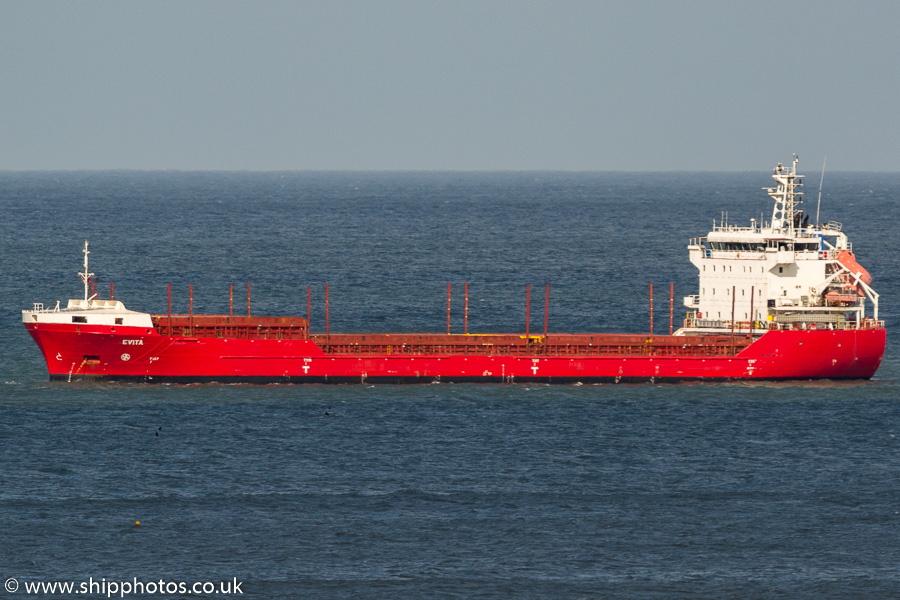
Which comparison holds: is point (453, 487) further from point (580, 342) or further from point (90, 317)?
point (90, 317)

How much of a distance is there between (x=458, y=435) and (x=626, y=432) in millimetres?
6634

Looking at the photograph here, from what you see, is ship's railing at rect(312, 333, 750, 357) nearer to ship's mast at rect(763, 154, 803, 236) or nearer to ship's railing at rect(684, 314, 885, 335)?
ship's railing at rect(684, 314, 885, 335)

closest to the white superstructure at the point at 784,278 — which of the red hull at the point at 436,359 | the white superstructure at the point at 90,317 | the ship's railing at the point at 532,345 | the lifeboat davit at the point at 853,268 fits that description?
the lifeboat davit at the point at 853,268

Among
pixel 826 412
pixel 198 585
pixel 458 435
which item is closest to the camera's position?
pixel 198 585

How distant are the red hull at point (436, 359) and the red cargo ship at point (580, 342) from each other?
5cm

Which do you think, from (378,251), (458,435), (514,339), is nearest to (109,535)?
(458,435)

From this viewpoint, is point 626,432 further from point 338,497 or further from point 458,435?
point 338,497

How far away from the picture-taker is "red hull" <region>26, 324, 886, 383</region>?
215 ft

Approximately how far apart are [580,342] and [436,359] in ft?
22.4

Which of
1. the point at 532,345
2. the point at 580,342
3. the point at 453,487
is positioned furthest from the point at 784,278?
the point at 453,487

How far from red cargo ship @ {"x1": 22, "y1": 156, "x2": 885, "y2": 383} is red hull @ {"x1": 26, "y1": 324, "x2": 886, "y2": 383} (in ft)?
0.15

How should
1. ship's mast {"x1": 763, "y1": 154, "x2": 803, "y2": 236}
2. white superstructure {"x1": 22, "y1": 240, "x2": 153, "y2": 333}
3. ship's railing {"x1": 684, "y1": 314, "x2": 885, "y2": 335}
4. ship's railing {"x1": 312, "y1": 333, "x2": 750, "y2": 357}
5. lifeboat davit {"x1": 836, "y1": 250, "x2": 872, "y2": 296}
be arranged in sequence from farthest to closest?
ship's mast {"x1": 763, "y1": 154, "x2": 803, "y2": 236}, lifeboat davit {"x1": 836, "y1": 250, "x2": 872, "y2": 296}, ship's railing {"x1": 684, "y1": 314, "x2": 885, "y2": 335}, ship's railing {"x1": 312, "y1": 333, "x2": 750, "y2": 357}, white superstructure {"x1": 22, "y1": 240, "x2": 153, "y2": 333}

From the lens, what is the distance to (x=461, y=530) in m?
43.9

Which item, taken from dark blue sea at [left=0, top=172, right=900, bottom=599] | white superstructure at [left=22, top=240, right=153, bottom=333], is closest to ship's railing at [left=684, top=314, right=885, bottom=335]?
dark blue sea at [left=0, top=172, right=900, bottom=599]
